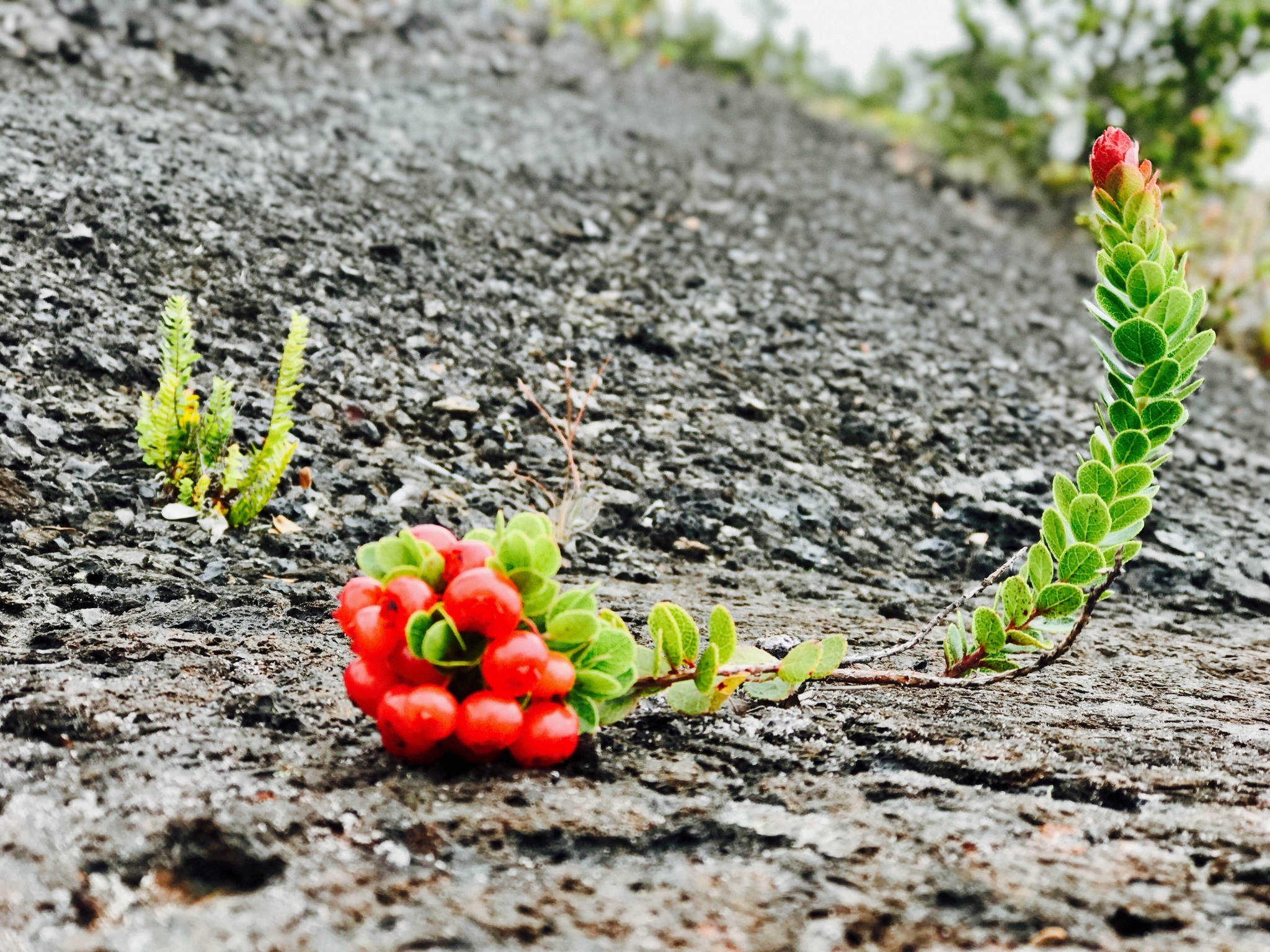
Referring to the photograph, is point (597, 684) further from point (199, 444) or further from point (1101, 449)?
point (199, 444)

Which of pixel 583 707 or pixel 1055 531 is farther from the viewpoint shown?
pixel 1055 531

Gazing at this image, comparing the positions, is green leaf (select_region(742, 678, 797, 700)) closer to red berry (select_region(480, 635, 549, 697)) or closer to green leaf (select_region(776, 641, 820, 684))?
green leaf (select_region(776, 641, 820, 684))

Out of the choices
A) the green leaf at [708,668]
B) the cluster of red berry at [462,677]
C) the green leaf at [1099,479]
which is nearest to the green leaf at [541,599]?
the cluster of red berry at [462,677]

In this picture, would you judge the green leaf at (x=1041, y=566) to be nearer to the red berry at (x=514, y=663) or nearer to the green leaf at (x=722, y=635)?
the green leaf at (x=722, y=635)

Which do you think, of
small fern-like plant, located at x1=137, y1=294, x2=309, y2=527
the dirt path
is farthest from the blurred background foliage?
small fern-like plant, located at x1=137, y1=294, x2=309, y2=527

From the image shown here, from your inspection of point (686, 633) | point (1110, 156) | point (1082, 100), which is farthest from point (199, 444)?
point (1082, 100)

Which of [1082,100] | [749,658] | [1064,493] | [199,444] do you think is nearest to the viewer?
[749,658]
